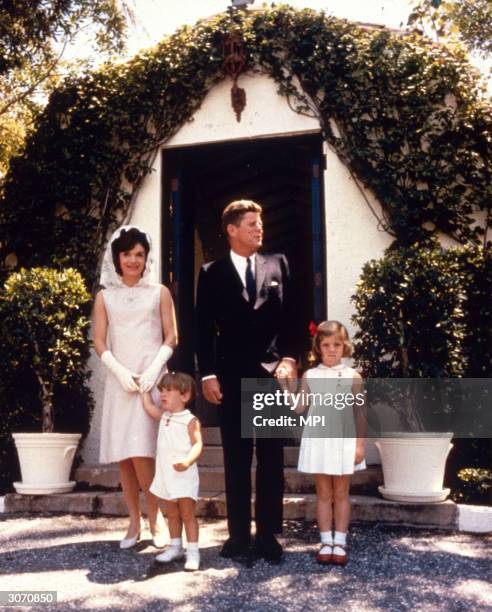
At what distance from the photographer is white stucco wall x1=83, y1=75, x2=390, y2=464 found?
5.31 metres

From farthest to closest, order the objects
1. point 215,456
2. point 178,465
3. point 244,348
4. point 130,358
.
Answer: point 215,456 → point 130,358 → point 244,348 → point 178,465

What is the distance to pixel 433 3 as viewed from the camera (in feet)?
15.8

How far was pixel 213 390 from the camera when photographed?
3.22 meters

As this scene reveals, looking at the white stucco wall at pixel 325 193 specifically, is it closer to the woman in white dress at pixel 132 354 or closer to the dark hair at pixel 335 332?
the dark hair at pixel 335 332

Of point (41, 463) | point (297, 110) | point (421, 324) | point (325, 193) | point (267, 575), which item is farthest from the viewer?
point (297, 110)

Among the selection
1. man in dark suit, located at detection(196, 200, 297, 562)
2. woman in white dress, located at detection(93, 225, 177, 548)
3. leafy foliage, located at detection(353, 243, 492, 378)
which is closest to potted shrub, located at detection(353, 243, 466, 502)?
leafy foliage, located at detection(353, 243, 492, 378)

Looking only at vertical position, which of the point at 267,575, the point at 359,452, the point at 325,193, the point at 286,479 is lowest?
the point at 267,575

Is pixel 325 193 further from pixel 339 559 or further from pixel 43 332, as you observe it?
pixel 339 559

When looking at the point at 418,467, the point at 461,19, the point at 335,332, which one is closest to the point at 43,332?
the point at 335,332

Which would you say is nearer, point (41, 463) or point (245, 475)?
point (245, 475)

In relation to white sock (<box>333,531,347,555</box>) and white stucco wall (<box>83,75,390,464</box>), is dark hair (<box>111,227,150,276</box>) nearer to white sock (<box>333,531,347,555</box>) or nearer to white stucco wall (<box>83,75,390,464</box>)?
white sock (<box>333,531,347,555</box>)

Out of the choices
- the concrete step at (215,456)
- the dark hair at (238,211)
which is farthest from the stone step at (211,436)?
the dark hair at (238,211)

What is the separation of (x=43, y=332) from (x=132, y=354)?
5.22 ft

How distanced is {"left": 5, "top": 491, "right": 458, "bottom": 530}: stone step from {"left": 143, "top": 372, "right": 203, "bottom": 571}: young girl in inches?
41.4
